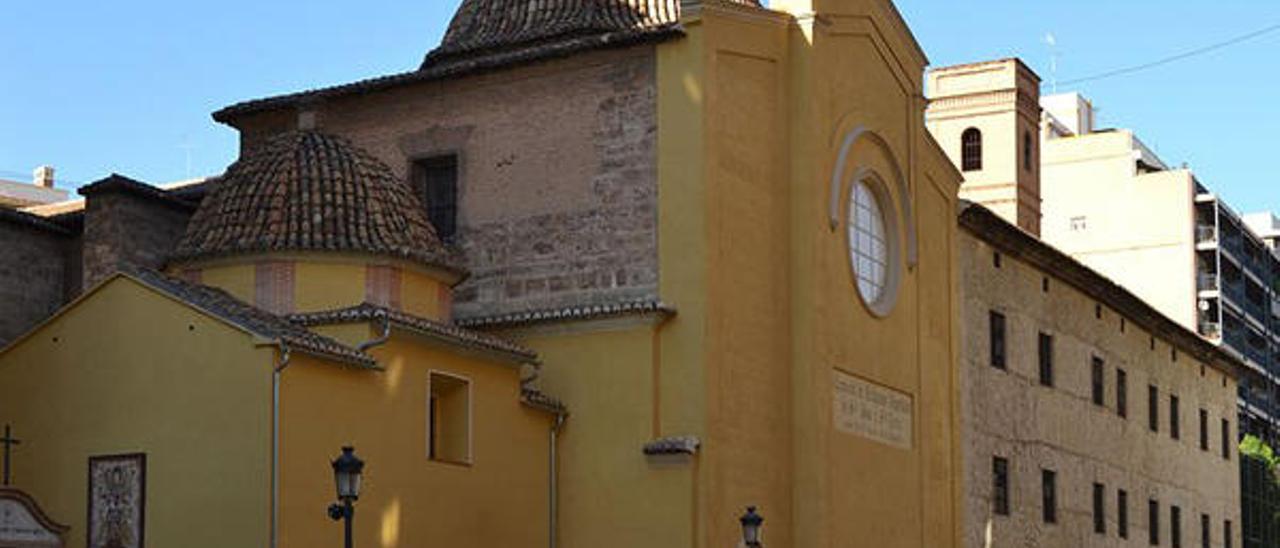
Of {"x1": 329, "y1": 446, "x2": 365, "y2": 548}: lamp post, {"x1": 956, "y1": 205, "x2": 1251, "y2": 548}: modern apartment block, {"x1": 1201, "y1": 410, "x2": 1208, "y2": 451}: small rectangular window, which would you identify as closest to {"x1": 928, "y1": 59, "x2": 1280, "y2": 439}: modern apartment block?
{"x1": 1201, "y1": 410, "x2": 1208, "y2": 451}: small rectangular window

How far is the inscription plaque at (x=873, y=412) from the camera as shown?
93.0 feet

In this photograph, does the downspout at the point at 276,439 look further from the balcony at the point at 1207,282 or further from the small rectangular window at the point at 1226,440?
the balcony at the point at 1207,282

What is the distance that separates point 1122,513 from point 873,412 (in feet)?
51.7

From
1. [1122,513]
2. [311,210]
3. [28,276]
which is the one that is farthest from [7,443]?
[1122,513]

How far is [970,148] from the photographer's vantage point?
5381 centimetres

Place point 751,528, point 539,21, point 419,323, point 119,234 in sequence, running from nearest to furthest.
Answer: point 419,323
point 751,528
point 119,234
point 539,21

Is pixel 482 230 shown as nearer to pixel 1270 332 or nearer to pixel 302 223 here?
pixel 302 223

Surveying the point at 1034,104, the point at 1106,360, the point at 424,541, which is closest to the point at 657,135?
the point at 424,541

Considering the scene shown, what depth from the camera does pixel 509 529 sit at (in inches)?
975

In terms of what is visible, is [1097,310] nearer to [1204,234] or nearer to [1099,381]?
[1099,381]

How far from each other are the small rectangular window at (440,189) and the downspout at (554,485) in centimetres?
344

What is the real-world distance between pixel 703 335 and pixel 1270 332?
65.7 m

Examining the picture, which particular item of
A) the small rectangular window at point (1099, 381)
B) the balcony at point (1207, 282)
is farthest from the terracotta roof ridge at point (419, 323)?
the balcony at point (1207, 282)

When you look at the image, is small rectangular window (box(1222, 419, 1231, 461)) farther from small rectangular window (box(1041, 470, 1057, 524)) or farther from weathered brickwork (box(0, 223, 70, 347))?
weathered brickwork (box(0, 223, 70, 347))
